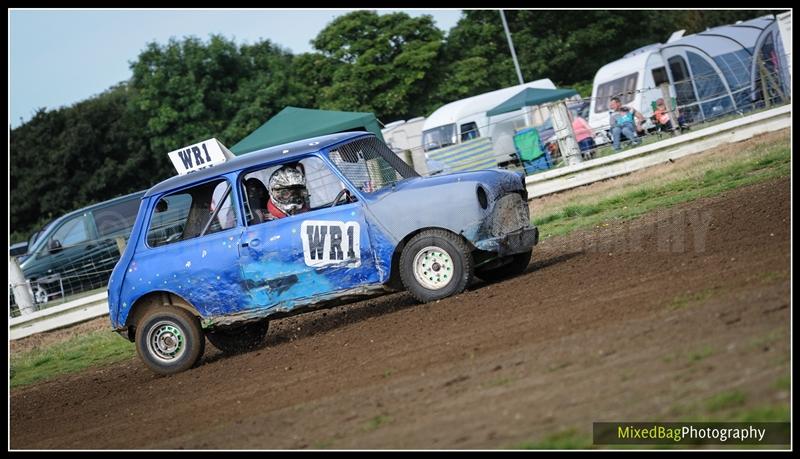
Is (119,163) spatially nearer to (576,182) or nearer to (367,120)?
(367,120)

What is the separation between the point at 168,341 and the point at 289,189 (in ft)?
6.73

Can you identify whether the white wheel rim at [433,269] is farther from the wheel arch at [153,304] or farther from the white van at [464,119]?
the white van at [464,119]

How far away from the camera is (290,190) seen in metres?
10.1

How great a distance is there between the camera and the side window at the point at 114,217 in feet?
73.2

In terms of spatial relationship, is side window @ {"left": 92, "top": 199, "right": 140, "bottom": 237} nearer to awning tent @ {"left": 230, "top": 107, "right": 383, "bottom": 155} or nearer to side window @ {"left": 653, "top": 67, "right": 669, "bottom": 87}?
awning tent @ {"left": 230, "top": 107, "right": 383, "bottom": 155}

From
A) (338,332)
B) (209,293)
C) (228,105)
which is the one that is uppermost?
(228,105)

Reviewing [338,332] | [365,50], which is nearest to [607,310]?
[338,332]

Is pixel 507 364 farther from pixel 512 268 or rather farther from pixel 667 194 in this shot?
pixel 667 194

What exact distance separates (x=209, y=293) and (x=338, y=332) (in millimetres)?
1386

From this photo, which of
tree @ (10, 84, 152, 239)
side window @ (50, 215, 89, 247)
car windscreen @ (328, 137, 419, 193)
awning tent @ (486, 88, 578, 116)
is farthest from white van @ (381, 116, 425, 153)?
car windscreen @ (328, 137, 419, 193)

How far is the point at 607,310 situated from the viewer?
24.0ft

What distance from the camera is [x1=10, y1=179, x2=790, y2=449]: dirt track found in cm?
522

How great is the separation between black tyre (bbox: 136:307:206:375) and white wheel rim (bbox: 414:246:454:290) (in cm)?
244

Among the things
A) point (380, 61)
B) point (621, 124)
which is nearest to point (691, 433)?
point (621, 124)
